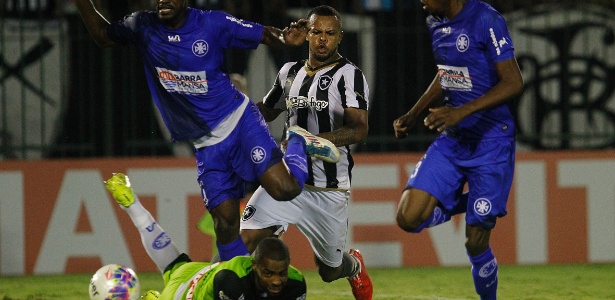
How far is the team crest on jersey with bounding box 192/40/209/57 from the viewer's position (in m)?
7.04

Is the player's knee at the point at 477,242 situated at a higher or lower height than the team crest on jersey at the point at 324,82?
lower

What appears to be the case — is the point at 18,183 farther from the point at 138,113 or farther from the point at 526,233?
the point at 526,233

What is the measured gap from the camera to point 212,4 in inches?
450

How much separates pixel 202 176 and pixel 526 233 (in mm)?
4894

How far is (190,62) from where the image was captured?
703 centimetres

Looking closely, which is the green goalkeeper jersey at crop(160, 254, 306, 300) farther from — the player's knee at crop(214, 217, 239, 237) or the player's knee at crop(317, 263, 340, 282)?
the player's knee at crop(317, 263, 340, 282)

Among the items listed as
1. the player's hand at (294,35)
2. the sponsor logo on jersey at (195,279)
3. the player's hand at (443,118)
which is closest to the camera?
the sponsor logo on jersey at (195,279)

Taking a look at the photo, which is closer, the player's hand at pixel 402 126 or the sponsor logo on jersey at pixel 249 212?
the sponsor logo on jersey at pixel 249 212

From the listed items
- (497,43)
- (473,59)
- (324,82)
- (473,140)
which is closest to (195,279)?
(324,82)

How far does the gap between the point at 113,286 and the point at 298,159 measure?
4.89 ft

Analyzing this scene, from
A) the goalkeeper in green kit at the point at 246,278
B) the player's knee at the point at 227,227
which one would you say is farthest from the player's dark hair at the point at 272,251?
the player's knee at the point at 227,227

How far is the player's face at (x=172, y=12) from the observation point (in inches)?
273

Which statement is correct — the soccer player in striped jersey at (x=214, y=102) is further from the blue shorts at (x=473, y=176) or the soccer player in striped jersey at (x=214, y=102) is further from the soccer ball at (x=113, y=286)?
the blue shorts at (x=473, y=176)

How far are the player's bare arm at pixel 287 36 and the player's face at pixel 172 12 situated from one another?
59cm
